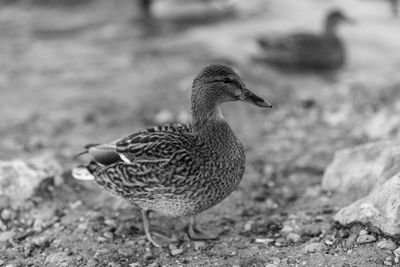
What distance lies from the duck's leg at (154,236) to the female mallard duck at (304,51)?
5.69 meters

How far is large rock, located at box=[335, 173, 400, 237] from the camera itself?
13.8ft

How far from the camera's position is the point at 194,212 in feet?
15.5

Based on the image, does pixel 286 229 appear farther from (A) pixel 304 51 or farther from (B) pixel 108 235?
(A) pixel 304 51

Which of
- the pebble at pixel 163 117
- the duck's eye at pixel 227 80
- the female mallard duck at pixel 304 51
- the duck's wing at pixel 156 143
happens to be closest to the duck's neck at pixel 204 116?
the duck's wing at pixel 156 143

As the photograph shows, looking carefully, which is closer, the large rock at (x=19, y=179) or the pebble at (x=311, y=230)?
the pebble at (x=311, y=230)

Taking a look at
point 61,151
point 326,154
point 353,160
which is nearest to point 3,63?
point 61,151

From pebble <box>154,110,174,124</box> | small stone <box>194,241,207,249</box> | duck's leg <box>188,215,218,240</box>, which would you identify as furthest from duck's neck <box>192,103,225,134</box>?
pebble <box>154,110,174,124</box>

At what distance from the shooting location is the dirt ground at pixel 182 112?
4727 mm

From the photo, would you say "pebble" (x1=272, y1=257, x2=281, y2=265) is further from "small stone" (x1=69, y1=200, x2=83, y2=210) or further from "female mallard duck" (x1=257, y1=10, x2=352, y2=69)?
"female mallard duck" (x1=257, y1=10, x2=352, y2=69)

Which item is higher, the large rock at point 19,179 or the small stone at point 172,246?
the large rock at point 19,179

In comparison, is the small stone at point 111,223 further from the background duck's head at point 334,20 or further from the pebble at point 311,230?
the background duck's head at point 334,20

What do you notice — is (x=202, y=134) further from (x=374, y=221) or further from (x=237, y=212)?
(x=374, y=221)

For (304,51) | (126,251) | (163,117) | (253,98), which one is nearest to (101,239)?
(126,251)

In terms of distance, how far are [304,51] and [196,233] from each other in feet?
19.8
